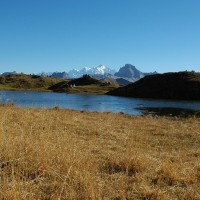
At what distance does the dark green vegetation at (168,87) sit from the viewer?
158500 millimetres

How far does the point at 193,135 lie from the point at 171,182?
9.95 meters

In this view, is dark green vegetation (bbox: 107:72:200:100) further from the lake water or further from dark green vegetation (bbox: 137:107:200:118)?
dark green vegetation (bbox: 137:107:200:118)

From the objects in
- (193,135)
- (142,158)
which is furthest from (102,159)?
(193,135)

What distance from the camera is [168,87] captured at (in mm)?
168875

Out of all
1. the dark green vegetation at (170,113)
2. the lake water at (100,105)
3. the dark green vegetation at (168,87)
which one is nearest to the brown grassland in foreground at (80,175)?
the lake water at (100,105)

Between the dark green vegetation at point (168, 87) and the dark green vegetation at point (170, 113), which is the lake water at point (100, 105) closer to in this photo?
the dark green vegetation at point (170, 113)

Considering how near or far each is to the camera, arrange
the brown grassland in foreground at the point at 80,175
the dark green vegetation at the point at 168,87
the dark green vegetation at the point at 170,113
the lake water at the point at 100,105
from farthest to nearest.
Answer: the dark green vegetation at the point at 168,87 → the lake water at the point at 100,105 → the dark green vegetation at the point at 170,113 → the brown grassland in foreground at the point at 80,175

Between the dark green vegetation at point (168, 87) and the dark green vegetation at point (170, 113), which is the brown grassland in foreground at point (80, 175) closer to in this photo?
the dark green vegetation at point (170, 113)

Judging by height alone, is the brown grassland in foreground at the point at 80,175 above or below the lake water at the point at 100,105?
above

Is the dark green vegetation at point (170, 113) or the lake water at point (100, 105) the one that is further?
the lake water at point (100, 105)

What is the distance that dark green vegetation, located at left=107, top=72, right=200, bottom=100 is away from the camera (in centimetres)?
15850

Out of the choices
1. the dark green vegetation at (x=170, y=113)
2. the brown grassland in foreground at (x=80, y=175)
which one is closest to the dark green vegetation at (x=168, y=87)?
the dark green vegetation at (x=170, y=113)

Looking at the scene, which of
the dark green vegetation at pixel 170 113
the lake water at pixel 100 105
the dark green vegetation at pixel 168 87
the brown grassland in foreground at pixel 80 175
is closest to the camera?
the brown grassland in foreground at pixel 80 175

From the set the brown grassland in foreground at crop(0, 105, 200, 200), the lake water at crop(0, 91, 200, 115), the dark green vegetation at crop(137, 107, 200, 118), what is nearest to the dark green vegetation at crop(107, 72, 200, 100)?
the lake water at crop(0, 91, 200, 115)
